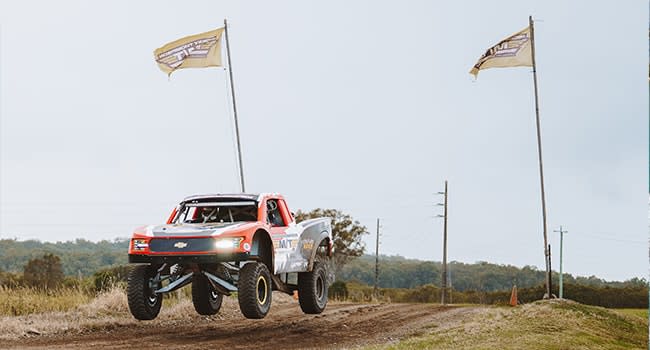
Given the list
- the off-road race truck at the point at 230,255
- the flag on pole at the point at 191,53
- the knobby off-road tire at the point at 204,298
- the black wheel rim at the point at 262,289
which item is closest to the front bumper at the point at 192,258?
the off-road race truck at the point at 230,255

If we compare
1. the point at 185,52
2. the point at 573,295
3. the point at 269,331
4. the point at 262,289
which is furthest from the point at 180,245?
the point at 573,295

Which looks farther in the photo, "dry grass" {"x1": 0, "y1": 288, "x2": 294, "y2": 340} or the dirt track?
"dry grass" {"x1": 0, "y1": 288, "x2": 294, "y2": 340}

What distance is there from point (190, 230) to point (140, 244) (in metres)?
0.98

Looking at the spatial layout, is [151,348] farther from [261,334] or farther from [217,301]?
[217,301]

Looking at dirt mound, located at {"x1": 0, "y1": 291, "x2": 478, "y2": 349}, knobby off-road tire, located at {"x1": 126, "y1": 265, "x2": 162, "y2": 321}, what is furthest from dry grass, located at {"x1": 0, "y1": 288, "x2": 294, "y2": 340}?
knobby off-road tire, located at {"x1": 126, "y1": 265, "x2": 162, "y2": 321}

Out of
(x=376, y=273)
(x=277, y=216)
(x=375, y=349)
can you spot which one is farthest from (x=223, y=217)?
(x=376, y=273)

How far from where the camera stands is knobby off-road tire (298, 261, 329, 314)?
674 inches

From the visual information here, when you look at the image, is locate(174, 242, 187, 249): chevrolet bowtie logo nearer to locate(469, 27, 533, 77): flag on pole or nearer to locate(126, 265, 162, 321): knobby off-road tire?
locate(126, 265, 162, 321): knobby off-road tire

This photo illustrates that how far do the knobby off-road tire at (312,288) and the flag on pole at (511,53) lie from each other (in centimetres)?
985

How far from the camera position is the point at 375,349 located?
44.1ft

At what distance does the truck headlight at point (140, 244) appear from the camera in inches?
560

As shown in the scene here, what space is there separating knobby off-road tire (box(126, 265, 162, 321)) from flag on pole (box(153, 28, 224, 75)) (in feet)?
30.9

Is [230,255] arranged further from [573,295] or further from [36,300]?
[573,295]

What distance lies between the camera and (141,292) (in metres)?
14.8
